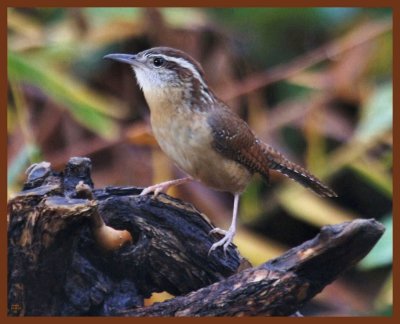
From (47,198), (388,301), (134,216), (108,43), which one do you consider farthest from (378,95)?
(47,198)

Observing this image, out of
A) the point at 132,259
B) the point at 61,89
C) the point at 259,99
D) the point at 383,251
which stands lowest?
the point at 132,259

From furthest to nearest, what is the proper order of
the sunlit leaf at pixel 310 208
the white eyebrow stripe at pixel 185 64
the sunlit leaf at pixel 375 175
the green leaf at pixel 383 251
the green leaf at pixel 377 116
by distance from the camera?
the sunlit leaf at pixel 310 208 → the green leaf at pixel 377 116 → the sunlit leaf at pixel 375 175 → the green leaf at pixel 383 251 → the white eyebrow stripe at pixel 185 64

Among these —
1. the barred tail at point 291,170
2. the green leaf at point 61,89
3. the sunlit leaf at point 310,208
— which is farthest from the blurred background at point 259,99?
the barred tail at point 291,170

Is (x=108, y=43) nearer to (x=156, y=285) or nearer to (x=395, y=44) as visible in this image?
(x=395, y=44)

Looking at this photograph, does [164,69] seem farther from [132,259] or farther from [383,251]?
[383,251]

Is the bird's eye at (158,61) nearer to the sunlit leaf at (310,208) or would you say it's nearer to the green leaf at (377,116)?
the green leaf at (377,116)

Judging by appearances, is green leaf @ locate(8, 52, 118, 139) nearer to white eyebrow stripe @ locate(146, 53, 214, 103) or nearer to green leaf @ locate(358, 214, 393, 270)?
white eyebrow stripe @ locate(146, 53, 214, 103)

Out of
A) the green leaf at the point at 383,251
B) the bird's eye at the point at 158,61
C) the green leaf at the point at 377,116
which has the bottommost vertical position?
the green leaf at the point at 383,251

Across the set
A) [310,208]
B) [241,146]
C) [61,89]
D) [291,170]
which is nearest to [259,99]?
[310,208]
